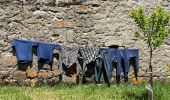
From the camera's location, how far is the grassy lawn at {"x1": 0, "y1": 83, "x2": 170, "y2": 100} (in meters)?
7.70

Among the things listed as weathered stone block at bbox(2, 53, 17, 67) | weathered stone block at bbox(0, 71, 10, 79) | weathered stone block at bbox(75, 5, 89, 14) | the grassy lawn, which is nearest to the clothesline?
weathered stone block at bbox(2, 53, 17, 67)

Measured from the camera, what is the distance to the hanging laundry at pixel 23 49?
28.6 feet

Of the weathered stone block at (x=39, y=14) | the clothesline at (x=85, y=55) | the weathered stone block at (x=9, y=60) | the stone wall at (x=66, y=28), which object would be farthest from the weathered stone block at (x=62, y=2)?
the weathered stone block at (x=9, y=60)

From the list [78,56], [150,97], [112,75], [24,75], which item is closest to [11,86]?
[24,75]

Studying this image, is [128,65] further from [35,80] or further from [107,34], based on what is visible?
[35,80]

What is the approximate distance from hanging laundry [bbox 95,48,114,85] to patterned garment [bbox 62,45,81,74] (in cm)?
44

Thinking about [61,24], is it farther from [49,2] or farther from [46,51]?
[46,51]

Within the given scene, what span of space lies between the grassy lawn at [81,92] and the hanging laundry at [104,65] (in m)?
0.35

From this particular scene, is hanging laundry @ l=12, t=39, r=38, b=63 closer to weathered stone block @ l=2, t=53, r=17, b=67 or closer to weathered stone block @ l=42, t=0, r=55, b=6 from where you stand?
weathered stone block @ l=2, t=53, r=17, b=67

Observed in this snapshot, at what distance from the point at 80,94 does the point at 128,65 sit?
1.85m

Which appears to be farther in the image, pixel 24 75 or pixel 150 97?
pixel 24 75

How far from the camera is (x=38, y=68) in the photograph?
8930 millimetres

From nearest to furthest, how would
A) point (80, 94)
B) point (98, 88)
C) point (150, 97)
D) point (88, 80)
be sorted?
point (150, 97) → point (80, 94) → point (98, 88) → point (88, 80)

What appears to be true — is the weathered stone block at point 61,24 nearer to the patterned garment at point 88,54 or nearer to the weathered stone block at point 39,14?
the weathered stone block at point 39,14
